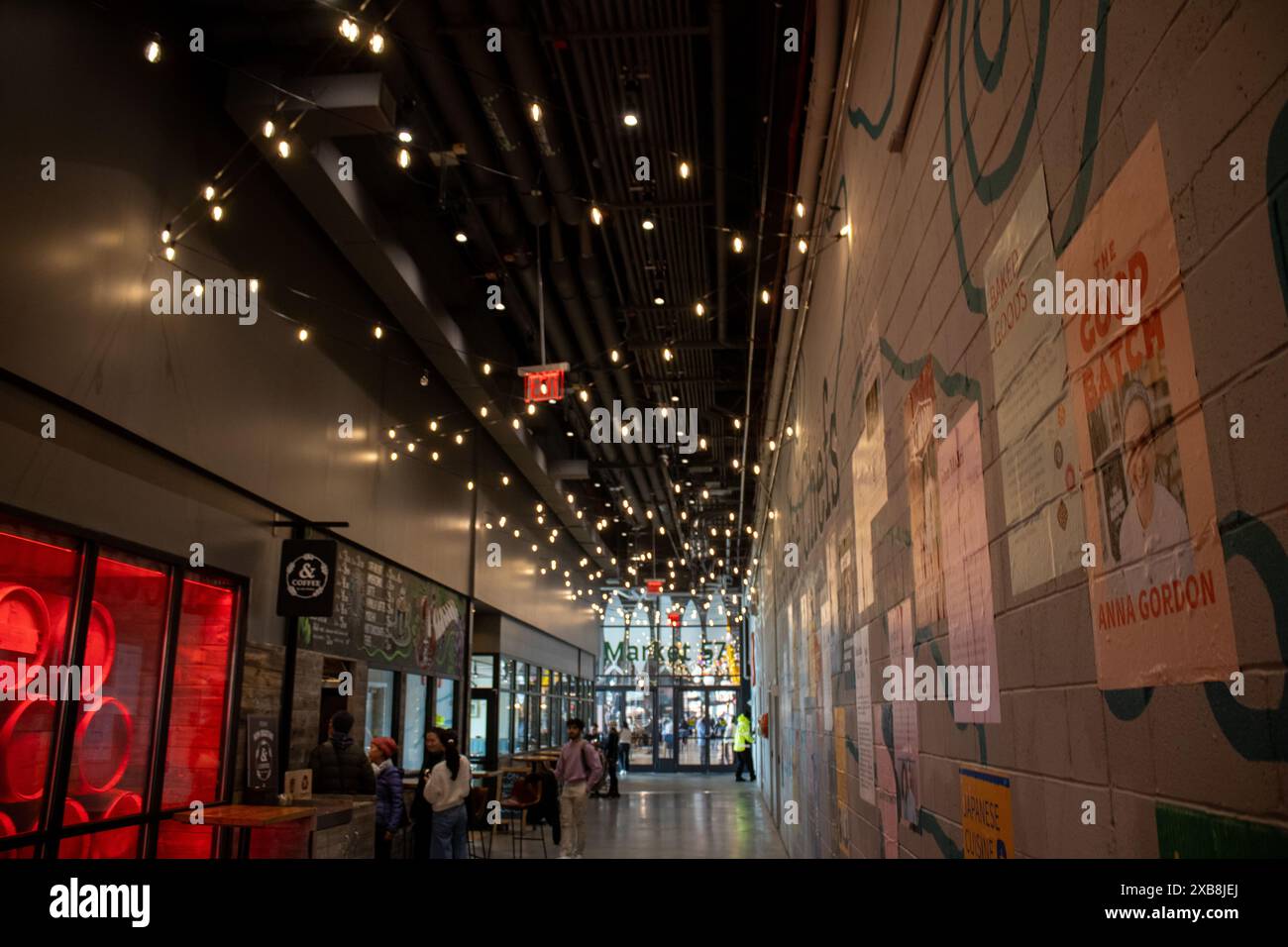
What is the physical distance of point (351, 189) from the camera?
807cm

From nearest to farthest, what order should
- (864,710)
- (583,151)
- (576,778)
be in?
1. (864,710)
2. (583,151)
3. (576,778)

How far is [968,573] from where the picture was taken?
105 inches

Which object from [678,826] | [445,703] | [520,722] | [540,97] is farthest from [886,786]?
[520,722]

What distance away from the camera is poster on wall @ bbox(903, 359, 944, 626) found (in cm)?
306

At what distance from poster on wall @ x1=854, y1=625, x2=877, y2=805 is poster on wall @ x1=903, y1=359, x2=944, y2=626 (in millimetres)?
1254

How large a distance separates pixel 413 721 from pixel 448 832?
4332mm

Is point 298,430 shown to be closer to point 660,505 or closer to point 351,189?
point 351,189

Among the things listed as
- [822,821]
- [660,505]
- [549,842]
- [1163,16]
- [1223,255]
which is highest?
[660,505]

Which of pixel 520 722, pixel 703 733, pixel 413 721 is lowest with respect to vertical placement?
pixel 703 733

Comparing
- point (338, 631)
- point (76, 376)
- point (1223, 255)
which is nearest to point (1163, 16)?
point (1223, 255)

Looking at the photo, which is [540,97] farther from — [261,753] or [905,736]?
[261,753]

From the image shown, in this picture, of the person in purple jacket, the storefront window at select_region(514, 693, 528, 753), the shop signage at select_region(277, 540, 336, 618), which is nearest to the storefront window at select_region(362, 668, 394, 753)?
the person in purple jacket
